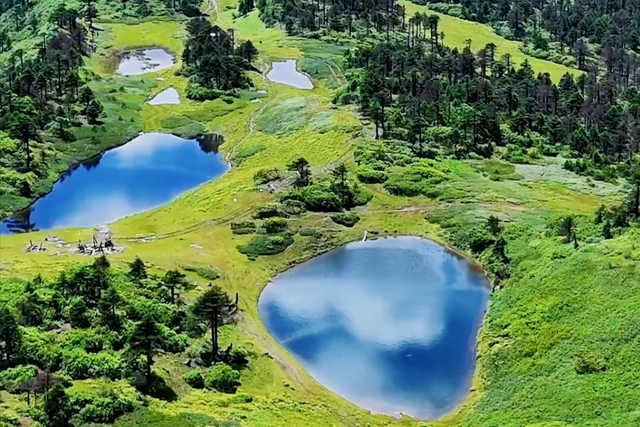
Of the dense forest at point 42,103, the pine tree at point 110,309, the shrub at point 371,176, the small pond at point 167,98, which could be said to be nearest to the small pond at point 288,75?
the small pond at point 167,98

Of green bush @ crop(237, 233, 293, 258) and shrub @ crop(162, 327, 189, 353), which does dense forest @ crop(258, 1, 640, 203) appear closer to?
green bush @ crop(237, 233, 293, 258)

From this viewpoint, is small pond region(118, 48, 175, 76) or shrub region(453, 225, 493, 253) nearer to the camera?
shrub region(453, 225, 493, 253)

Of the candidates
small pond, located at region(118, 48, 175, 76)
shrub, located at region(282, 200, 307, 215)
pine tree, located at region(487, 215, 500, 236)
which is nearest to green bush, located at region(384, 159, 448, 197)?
pine tree, located at region(487, 215, 500, 236)

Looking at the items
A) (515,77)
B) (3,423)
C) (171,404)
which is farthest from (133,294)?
(515,77)

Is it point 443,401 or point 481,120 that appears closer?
point 443,401

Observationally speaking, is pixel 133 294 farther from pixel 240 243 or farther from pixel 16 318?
pixel 240 243

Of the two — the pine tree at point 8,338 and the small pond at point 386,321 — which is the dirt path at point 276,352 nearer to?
the small pond at point 386,321
